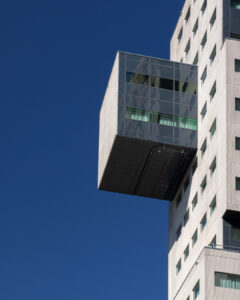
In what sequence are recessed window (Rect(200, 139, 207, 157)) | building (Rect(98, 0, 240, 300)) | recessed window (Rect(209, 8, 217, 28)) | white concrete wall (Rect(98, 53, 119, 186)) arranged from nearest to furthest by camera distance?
building (Rect(98, 0, 240, 300)) < recessed window (Rect(200, 139, 207, 157)) < white concrete wall (Rect(98, 53, 119, 186)) < recessed window (Rect(209, 8, 217, 28))

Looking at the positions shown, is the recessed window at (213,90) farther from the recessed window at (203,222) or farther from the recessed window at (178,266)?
the recessed window at (178,266)

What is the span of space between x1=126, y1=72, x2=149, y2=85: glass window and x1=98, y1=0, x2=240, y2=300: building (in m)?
0.08

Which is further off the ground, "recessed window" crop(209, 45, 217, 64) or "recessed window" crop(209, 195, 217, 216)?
"recessed window" crop(209, 45, 217, 64)

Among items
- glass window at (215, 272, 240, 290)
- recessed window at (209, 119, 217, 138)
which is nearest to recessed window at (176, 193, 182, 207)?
recessed window at (209, 119, 217, 138)

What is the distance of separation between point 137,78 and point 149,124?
4.23 metres

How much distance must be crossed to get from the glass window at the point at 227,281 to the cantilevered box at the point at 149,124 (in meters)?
14.0

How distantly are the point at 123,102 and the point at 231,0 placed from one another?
11971 mm

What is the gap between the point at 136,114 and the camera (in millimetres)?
81625

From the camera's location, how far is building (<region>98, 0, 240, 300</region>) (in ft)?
246

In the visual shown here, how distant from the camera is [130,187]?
86625 millimetres

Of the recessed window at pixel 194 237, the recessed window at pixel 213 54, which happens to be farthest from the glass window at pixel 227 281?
the recessed window at pixel 213 54

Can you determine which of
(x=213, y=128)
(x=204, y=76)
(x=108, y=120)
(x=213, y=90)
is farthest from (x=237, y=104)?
(x=108, y=120)

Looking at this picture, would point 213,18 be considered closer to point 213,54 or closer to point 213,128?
point 213,54

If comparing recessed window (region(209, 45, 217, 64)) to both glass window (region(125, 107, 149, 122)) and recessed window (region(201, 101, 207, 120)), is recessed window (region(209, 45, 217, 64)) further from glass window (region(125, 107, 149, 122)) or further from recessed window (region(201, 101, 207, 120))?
glass window (region(125, 107, 149, 122))
